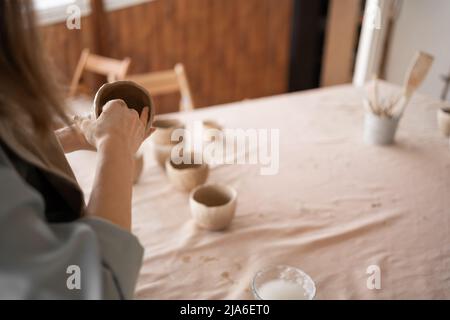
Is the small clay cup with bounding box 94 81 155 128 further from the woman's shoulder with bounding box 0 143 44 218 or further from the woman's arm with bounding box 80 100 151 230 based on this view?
the woman's shoulder with bounding box 0 143 44 218

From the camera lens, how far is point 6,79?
0.44 metres

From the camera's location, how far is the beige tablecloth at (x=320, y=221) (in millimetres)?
790

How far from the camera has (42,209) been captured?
46cm

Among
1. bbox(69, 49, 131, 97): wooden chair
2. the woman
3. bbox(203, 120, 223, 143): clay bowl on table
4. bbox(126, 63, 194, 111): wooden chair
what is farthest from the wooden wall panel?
the woman

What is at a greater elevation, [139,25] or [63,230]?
[63,230]

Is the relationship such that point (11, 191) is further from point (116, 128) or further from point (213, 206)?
point (213, 206)

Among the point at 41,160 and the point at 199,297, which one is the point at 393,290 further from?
the point at 41,160
